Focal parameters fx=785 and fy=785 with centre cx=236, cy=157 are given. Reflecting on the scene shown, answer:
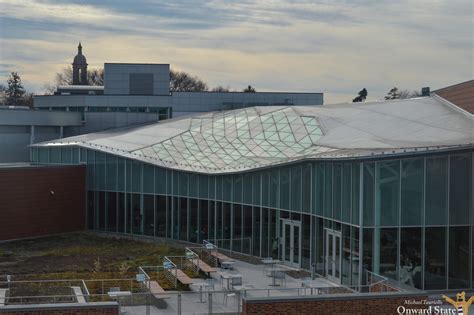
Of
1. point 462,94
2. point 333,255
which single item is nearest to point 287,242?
point 333,255

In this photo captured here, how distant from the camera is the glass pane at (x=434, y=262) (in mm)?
27047

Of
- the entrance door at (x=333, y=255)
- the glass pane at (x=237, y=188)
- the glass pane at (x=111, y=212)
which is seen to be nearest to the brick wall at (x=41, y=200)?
the glass pane at (x=111, y=212)

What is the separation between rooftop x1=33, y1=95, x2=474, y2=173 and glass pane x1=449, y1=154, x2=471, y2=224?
2.09 ft

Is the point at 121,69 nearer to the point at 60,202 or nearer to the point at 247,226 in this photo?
the point at 60,202

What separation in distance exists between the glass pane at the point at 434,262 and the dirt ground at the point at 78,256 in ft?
36.6

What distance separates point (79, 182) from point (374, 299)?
2497cm

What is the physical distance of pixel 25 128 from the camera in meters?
57.1

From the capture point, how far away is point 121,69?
67438 mm

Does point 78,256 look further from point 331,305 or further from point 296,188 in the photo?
point 331,305

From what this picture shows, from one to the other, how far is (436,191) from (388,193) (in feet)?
5.77

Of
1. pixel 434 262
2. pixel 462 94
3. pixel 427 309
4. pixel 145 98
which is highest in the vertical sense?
pixel 145 98

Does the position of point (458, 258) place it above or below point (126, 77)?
below

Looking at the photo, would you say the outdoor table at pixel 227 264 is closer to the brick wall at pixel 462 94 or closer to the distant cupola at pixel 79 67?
the brick wall at pixel 462 94

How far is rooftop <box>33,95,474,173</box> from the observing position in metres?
30.6
